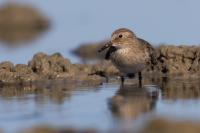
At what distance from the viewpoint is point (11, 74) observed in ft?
60.2

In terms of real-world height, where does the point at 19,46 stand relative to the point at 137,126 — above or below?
above

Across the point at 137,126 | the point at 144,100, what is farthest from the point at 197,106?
the point at 137,126

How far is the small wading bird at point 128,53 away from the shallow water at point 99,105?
46cm

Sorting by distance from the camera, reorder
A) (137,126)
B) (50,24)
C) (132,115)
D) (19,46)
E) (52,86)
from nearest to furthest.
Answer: (137,126), (132,115), (52,86), (19,46), (50,24)

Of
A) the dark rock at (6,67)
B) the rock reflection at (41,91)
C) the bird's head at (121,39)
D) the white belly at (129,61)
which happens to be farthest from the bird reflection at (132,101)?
the dark rock at (6,67)

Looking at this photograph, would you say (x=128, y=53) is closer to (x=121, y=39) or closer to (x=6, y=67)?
(x=121, y=39)

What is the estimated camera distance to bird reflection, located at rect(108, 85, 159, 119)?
1360cm

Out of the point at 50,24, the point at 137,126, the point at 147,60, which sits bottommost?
the point at 137,126

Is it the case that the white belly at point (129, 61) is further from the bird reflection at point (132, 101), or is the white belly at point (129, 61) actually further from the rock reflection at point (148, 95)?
the bird reflection at point (132, 101)

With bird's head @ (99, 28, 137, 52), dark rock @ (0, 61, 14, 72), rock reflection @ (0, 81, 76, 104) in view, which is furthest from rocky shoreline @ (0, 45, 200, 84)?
bird's head @ (99, 28, 137, 52)

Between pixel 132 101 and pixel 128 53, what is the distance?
3654 mm

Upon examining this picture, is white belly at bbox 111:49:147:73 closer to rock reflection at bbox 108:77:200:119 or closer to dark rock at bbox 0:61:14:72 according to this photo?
rock reflection at bbox 108:77:200:119

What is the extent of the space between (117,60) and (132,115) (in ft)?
16.9

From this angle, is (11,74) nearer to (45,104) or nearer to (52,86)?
(52,86)
